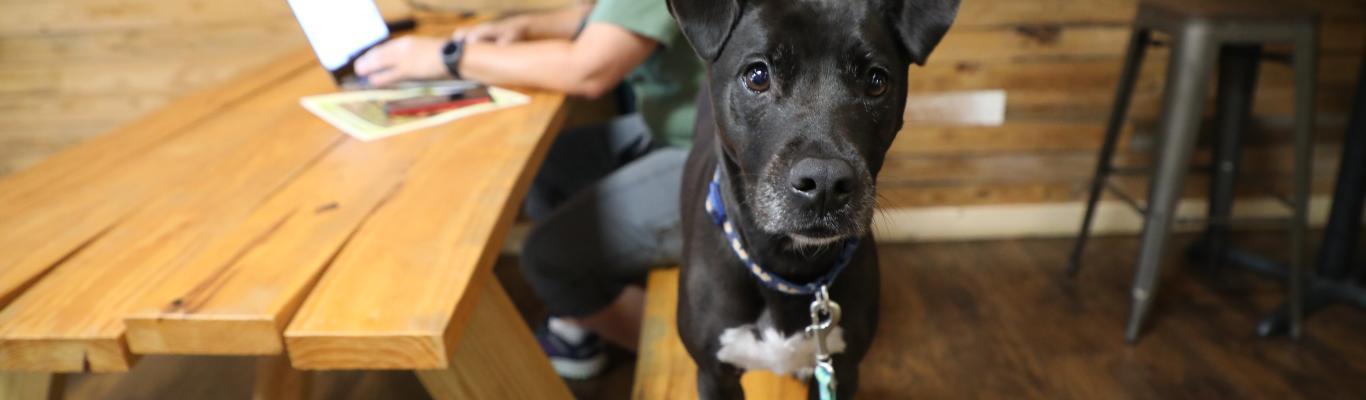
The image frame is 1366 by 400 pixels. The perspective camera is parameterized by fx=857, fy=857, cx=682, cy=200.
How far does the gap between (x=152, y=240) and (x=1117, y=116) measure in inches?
80.3

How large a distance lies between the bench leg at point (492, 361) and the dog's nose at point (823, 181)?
1.22 feet

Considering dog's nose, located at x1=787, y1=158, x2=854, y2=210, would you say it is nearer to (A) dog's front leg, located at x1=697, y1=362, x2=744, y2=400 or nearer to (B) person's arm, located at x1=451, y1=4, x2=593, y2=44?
(A) dog's front leg, located at x1=697, y1=362, x2=744, y2=400

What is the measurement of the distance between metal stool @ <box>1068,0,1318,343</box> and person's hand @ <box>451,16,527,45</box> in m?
1.37

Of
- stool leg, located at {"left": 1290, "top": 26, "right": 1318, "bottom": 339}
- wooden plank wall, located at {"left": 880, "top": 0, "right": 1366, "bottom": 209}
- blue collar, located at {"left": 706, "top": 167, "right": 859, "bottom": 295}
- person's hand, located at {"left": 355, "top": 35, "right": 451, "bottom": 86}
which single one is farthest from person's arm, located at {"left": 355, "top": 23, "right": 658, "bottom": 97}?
stool leg, located at {"left": 1290, "top": 26, "right": 1318, "bottom": 339}

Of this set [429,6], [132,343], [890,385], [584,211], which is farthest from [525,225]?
[132,343]

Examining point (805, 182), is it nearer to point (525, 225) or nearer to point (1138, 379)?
point (1138, 379)

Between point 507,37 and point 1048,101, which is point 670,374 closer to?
point 507,37

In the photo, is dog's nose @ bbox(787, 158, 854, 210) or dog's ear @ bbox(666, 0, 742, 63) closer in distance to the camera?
dog's nose @ bbox(787, 158, 854, 210)

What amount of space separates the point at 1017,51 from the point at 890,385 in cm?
102

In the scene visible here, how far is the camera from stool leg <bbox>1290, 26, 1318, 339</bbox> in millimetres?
1764

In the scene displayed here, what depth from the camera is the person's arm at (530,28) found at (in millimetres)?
1738

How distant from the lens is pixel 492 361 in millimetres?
1021

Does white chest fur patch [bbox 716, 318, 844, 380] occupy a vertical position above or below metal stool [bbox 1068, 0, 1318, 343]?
above

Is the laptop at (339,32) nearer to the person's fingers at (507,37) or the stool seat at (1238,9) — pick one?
the person's fingers at (507,37)
